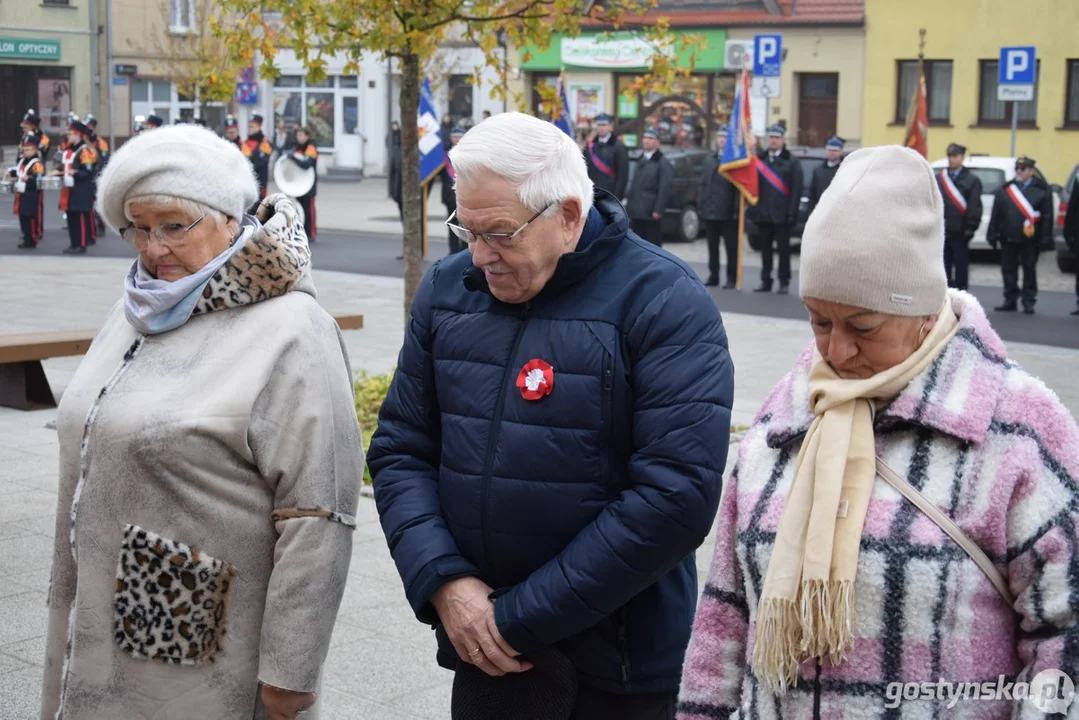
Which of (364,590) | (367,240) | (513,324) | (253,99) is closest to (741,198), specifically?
(367,240)

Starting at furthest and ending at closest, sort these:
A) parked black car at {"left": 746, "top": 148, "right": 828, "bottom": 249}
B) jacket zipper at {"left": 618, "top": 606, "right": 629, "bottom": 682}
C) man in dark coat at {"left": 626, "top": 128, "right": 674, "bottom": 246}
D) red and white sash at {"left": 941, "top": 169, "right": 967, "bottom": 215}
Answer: parked black car at {"left": 746, "top": 148, "right": 828, "bottom": 249}, man in dark coat at {"left": 626, "top": 128, "right": 674, "bottom": 246}, red and white sash at {"left": 941, "top": 169, "right": 967, "bottom": 215}, jacket zipper at {"left": 618, "top": 606, "right": 629, "bottom": 682}

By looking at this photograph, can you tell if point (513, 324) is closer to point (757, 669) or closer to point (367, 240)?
point (757, 669)

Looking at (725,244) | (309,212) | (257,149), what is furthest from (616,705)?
(257,149)

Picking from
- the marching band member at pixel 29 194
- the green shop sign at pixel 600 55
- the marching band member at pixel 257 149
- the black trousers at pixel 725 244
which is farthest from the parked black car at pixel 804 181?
the green shop sign at pixel 600 55

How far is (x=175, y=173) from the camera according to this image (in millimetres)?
2992

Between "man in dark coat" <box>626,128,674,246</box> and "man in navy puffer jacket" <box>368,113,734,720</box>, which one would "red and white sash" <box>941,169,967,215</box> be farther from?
"man in navy puffer jacket" <box>368,113,734,720</box>

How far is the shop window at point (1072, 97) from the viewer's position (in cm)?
3164

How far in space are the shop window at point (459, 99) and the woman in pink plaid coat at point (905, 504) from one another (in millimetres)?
41687

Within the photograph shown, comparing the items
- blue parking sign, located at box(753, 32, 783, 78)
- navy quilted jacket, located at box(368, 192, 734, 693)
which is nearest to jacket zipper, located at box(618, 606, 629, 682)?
navy quilted jacket, located at box(368, 192, 734, 693)

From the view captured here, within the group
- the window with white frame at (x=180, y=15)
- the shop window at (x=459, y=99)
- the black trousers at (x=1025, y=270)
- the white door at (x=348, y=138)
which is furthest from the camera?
the window with white frame at (x=180, y=15)

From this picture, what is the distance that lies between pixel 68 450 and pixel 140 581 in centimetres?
34

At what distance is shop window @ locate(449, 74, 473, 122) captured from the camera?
43.6 m

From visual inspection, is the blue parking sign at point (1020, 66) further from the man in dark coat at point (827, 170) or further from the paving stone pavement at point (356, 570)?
the paving stone pavement at point (356, 570)

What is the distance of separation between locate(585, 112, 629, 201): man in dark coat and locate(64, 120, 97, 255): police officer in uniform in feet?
25.3
